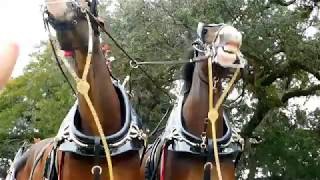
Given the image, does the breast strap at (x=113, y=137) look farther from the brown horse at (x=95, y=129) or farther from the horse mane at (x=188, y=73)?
the horse mane at (x=188, y=73)

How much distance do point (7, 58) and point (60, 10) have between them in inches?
74.1

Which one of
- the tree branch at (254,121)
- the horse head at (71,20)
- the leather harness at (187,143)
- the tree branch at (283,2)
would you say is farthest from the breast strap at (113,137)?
the tree branch at (254,121)

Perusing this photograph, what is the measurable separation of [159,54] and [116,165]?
19.4 ft

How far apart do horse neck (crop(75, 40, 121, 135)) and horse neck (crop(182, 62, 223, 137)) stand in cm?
51

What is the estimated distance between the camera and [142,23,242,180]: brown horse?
4.27 m

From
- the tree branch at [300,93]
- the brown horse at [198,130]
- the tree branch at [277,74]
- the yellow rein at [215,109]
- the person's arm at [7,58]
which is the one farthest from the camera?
the tree branch at [300,93]

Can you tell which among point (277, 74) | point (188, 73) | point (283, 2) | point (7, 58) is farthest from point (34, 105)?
point (7, 58)

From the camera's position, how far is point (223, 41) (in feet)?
13.2

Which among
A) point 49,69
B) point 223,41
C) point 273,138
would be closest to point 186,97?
point 223,41

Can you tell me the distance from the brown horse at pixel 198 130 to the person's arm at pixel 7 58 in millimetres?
2461

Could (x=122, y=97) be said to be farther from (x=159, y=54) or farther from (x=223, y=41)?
(x=159, y=54)

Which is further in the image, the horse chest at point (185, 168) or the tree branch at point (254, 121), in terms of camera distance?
the tree branch at point (254, 121)

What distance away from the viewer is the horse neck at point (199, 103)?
4.28 m

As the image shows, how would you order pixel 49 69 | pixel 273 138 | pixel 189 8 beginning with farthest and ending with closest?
pixel 49 69
pixel 273 138
pixel 189 8
